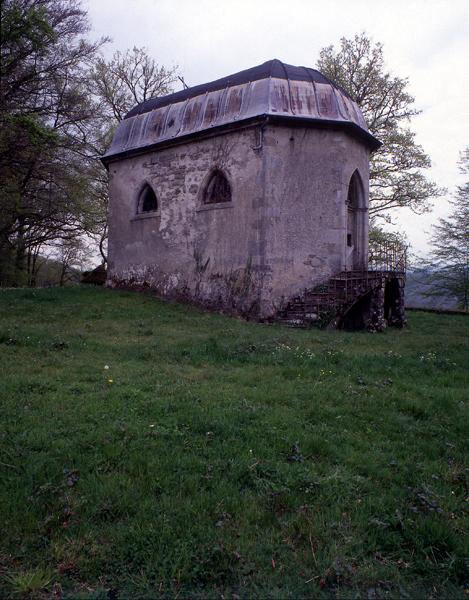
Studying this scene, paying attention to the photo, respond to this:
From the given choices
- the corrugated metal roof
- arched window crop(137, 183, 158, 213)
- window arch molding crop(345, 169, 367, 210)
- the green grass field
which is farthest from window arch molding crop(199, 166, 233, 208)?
the green grass field

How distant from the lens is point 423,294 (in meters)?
22.7

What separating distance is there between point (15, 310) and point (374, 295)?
9.22m

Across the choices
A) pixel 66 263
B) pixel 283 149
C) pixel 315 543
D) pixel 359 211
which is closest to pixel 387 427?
pixel 315 543

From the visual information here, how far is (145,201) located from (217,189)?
359cm

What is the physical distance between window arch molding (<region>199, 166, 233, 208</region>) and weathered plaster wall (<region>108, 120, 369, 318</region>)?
0.09 m

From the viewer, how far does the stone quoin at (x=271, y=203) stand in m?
12.3

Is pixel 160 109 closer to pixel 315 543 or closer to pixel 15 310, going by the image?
pixel 15 310

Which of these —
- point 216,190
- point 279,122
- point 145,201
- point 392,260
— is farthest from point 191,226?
point 392,260

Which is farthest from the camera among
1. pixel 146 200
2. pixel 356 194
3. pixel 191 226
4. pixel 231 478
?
pixel 146 200

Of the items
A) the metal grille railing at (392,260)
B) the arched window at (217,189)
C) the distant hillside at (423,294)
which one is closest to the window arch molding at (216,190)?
the arched window at (217,189)

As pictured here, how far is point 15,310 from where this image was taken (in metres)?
11.6

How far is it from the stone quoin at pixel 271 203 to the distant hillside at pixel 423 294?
9.58m

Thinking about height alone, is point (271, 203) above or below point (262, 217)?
above

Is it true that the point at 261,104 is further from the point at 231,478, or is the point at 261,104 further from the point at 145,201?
the point at 231,478
